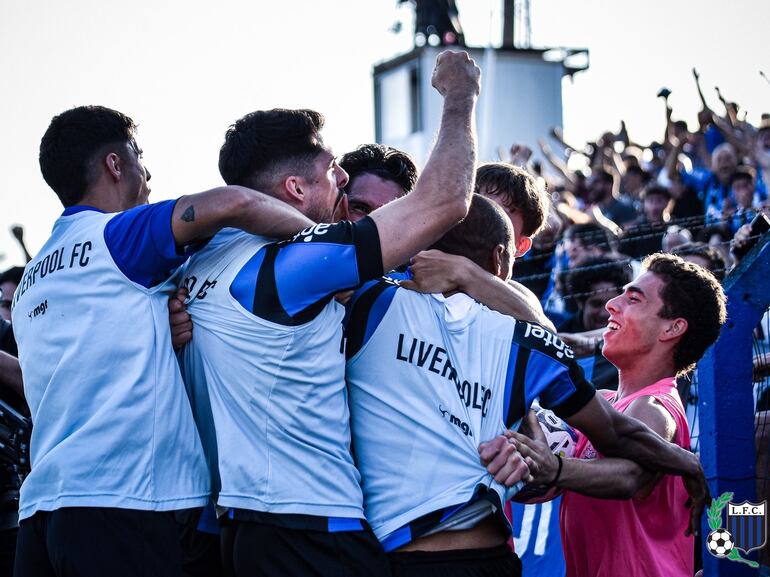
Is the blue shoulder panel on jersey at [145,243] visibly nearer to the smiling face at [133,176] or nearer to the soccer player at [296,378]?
the soccer player at [296,378]

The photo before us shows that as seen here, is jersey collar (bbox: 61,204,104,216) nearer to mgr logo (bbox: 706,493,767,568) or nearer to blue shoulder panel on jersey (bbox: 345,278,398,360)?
blue shoulder panel on jersey (bbox: 345,278,398,360)

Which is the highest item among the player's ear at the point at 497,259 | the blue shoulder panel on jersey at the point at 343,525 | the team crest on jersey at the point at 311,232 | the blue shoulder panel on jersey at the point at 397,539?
the team crest on jersey at the point at 311,232

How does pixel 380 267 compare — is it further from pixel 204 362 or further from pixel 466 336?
pixel 204 362

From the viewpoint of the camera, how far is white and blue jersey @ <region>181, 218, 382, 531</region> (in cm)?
296

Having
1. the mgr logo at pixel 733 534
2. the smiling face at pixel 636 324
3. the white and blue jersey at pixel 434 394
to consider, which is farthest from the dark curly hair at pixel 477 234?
the mgr logo at pixel 733 534

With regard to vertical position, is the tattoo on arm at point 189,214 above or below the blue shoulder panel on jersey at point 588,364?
above

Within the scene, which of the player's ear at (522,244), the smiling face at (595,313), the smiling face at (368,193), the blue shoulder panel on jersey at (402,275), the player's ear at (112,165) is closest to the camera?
the blue shoulder panel on jersey at (402,275)

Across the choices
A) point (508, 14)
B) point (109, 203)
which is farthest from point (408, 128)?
point (109, 203)

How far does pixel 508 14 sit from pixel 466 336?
1152 inches

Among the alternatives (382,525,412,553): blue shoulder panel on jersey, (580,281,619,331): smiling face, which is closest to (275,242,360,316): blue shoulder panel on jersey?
(382,525,412,553): blue shoulder panel on jersey

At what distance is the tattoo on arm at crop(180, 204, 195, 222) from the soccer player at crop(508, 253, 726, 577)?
4.13ft

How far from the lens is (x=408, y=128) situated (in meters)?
31.3

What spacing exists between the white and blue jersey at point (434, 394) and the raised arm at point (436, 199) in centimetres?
24

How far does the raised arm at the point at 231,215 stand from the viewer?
312 centimetres
